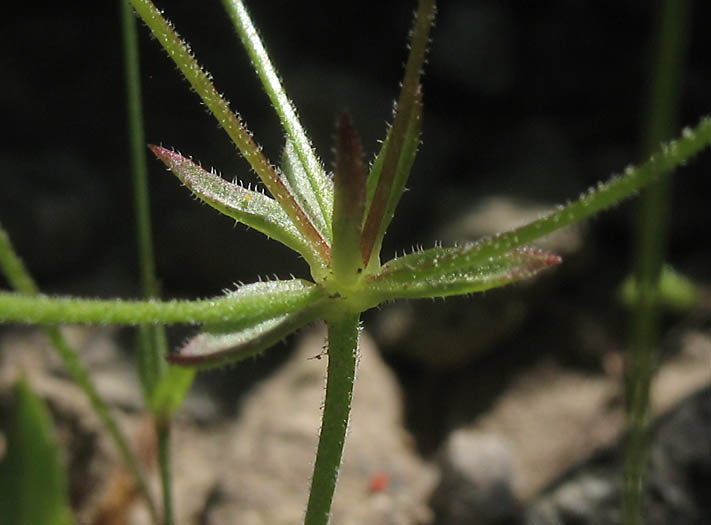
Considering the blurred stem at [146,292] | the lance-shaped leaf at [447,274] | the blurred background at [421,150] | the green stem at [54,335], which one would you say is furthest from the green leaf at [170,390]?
the blurred background at [421,150]

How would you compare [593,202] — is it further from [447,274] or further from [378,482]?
[378,482]

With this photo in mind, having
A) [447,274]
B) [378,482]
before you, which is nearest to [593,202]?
[447,274]

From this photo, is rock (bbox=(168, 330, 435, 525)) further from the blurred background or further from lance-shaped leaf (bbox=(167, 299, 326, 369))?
lance-shaped leaf (bbox=(167, 299, 326, 369))

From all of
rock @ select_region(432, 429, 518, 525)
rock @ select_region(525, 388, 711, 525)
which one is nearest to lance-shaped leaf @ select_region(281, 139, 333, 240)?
rock @ select_region(525, 388, 711, 525)

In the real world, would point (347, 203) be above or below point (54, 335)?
below

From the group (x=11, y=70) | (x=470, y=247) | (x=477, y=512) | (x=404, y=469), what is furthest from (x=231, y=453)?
(x=11, y=70)

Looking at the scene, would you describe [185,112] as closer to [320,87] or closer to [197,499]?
[320,87]
